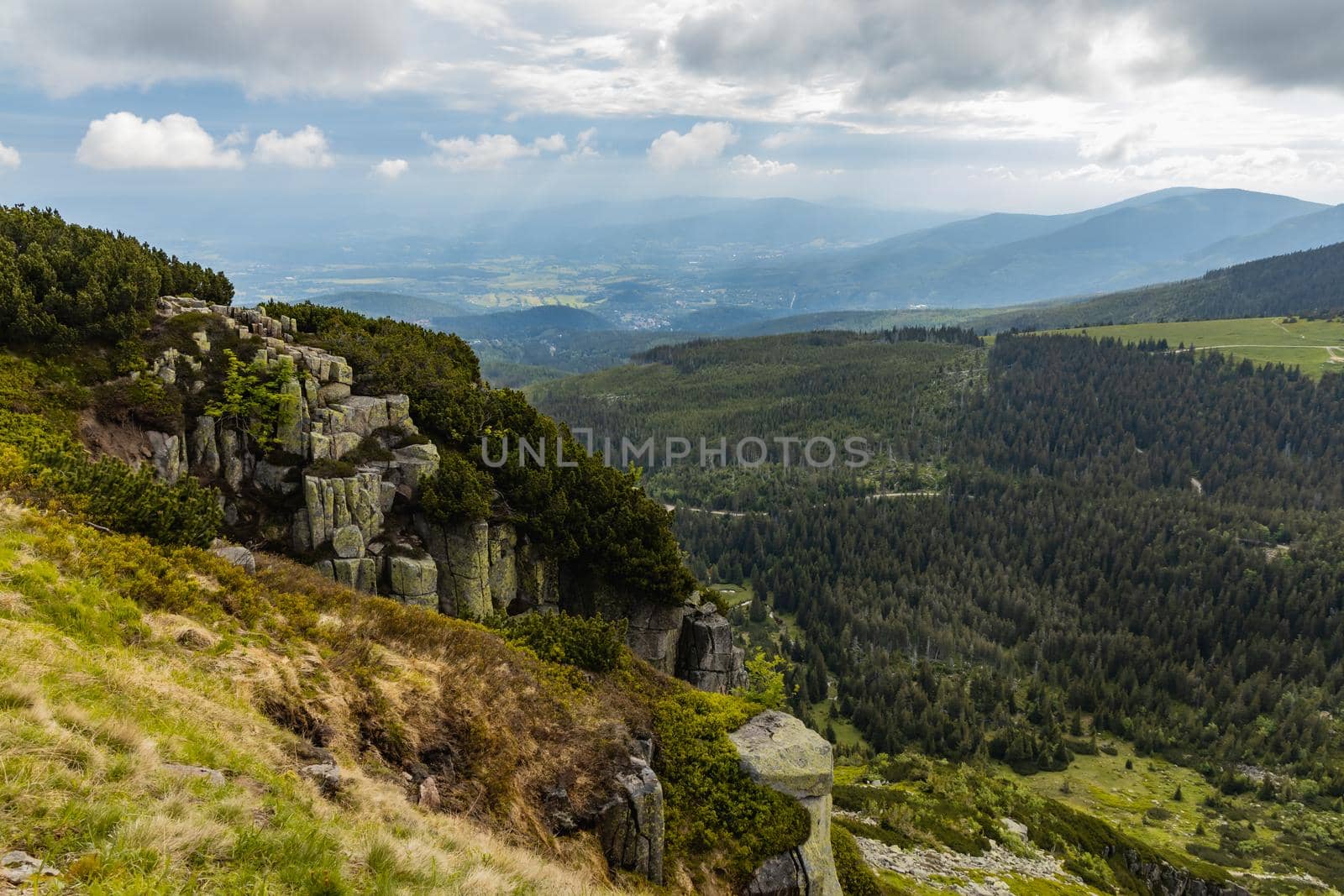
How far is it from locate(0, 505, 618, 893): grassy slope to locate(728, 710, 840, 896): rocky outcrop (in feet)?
22.1

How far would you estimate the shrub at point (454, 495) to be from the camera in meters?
30.2

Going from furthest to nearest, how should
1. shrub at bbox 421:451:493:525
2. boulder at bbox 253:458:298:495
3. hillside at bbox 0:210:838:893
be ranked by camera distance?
shrub at bbox 421:451:493:525 → boulder at bbox 253:458:298:495 → hillside at bbox 0:210:838:893

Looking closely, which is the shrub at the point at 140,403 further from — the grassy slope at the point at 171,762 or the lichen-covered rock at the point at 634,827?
Result: the lichen-covered rock at the point at 634,827

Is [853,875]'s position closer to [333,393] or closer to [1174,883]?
[333,393]

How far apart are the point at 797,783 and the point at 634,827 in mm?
5891

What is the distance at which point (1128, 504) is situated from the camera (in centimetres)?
14938

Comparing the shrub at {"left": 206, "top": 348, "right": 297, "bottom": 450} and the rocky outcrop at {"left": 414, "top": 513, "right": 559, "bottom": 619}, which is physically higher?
the shrub at {"left": 206, "top": 348, "right": 297, "bottom": 450}

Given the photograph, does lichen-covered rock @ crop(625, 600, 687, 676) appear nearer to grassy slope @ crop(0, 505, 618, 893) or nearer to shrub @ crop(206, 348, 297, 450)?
grassy slope @ crop(0, 505, 618, 893)

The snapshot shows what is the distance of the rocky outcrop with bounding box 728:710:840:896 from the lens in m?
20.2

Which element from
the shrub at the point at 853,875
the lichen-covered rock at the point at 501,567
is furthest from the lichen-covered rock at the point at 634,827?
the lichen-covered rock at the point at 501,567

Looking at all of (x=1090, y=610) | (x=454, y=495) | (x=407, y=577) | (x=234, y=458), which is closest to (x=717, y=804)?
(x=407, y=577)

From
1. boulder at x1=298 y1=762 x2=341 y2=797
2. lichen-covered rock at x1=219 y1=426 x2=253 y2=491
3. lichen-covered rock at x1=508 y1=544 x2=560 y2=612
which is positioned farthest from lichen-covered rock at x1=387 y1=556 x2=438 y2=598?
boulder at x1=298 y1=762 x2=341 y2=797

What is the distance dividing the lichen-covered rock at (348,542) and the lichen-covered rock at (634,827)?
1567cm

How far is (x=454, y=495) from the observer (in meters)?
30.6
